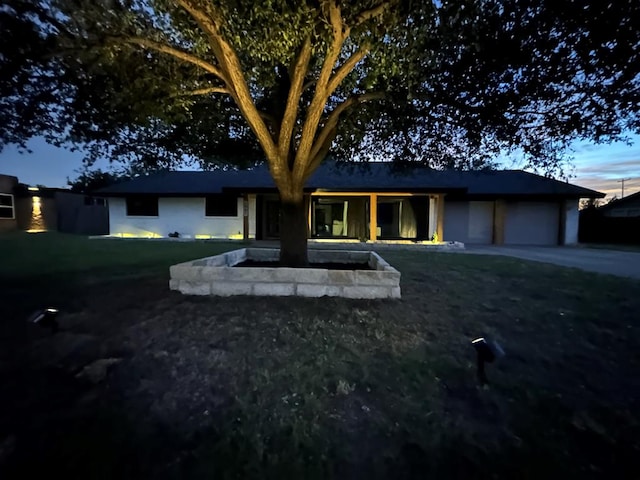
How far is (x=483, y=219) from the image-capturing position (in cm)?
1712

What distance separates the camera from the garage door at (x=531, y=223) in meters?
16.9

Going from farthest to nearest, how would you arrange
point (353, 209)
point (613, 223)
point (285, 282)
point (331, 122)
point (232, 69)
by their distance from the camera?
point (613, 223)
point (353, 209)
point (331, 122)
point (285, 282)
point (232, 69)

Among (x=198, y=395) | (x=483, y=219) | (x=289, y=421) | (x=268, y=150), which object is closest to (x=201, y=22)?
(x=268, y=150)

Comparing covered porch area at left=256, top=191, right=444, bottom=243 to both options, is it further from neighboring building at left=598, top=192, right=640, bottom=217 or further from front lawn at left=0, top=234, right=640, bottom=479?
neighboring building at left=598, top=192, right=640, bottom=217

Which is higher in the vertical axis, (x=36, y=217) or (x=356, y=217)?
(x=36, y=217)

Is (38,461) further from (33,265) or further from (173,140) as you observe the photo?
(33,265)

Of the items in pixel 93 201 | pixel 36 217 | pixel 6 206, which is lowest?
pixel 36 217

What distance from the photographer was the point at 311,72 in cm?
602

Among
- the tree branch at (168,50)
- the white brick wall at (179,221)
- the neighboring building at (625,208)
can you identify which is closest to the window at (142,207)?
the white brick wall at (179,221)

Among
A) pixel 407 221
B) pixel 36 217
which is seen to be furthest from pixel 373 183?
pixel 36 217

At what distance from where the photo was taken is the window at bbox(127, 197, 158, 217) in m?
17.4

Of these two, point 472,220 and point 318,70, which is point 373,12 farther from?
point 472,220

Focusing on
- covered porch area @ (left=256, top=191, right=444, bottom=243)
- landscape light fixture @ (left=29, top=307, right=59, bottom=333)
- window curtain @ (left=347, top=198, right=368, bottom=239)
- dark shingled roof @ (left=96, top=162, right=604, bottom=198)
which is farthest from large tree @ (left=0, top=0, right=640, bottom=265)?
window curtain @ (left=347, top=198, right=368, bottom=239)

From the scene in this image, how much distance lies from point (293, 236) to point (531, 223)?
15835mm
